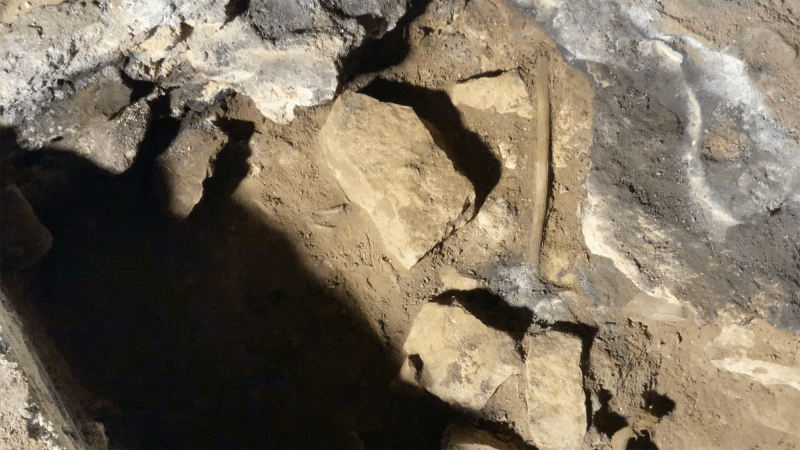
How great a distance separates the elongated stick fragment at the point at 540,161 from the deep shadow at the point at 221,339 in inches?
27.6

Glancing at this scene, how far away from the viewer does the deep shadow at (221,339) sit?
6.15ft

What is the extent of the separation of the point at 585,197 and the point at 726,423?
3.13 ft

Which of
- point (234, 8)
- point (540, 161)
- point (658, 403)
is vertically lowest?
point (658, 403)

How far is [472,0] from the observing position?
210 cm

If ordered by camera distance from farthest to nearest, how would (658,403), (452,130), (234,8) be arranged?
(452,130) < (658,403) < (234,8)

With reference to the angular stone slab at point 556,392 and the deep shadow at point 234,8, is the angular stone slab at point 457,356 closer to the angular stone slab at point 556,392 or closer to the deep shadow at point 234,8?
the angular stone slab at point 556,392

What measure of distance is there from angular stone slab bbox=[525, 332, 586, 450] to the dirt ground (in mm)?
48

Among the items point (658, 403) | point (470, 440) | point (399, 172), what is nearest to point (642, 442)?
point (658, 403)

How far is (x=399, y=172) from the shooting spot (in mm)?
1850

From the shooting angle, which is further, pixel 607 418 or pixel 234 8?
pixel 607 418

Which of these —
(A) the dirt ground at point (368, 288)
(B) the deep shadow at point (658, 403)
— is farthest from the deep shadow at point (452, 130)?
(B) the deep shadow at point (658, 403)

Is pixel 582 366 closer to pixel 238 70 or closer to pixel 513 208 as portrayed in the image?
pixel 513 208

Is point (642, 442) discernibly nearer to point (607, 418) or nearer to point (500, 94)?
point (607, 418)

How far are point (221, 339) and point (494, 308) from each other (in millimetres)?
1032
